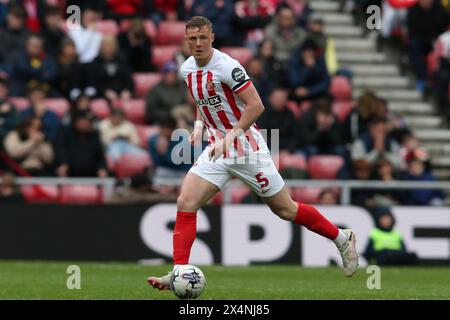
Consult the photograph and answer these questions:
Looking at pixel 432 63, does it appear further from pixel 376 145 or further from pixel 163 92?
pixel 163 92

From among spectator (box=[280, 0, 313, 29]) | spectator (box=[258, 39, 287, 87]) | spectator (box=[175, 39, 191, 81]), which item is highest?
spectator (box=[280, 0, 313, 29])

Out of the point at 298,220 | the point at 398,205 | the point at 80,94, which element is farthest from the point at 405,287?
the point at 80,94

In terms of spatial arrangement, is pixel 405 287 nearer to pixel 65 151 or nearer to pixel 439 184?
pixel 439 184

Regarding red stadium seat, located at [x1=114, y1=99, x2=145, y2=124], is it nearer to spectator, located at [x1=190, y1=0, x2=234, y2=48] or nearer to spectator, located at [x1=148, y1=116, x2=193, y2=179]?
spectator, located at [x1=148, y1=116, x2=193, y2=179]

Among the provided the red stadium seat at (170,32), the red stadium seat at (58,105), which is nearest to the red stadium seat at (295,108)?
the red stadium seat at (170,32)

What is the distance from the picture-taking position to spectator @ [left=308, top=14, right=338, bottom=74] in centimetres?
2073

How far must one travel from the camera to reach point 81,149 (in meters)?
17.7

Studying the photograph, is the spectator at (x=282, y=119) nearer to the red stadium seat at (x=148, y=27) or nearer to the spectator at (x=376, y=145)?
the spectator at (x=376, y=145)

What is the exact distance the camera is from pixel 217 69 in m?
10.6

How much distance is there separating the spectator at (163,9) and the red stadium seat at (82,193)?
4.72 meters

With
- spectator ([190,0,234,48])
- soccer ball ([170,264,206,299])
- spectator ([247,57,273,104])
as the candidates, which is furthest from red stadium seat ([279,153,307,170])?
soccer ball ([170,264,206,299])

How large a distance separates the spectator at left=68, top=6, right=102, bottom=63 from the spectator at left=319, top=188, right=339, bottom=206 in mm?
4708

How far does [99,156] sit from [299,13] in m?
5.59

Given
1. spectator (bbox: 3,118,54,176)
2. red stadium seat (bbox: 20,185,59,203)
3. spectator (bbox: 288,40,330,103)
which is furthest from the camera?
spectator (bbox: 288,40,330,103)
